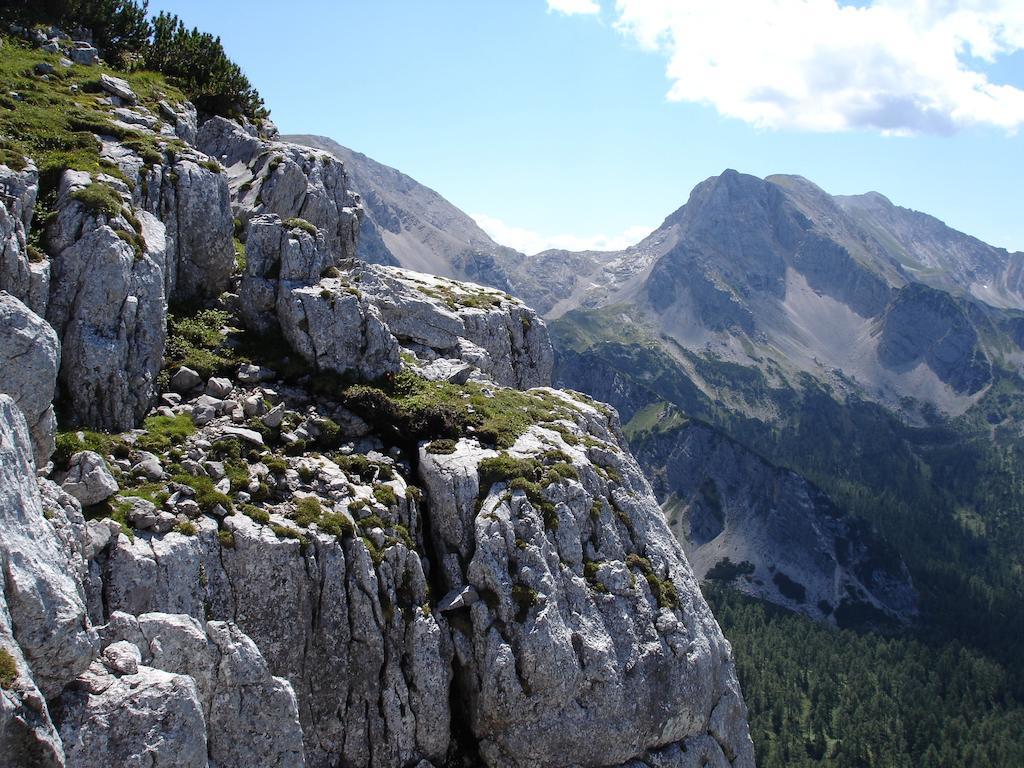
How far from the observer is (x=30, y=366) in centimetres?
2430

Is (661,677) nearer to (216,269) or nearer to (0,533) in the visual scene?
(0,533)

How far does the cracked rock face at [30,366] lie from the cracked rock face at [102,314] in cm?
496

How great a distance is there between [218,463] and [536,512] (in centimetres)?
1332

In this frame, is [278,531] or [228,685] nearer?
[228,685]

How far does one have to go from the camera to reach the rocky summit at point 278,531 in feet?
65.5

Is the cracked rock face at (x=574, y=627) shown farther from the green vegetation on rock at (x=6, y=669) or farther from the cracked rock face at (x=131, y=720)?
the green vegetation on rock at (x=6, y=669)

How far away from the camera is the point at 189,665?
73.0 feet

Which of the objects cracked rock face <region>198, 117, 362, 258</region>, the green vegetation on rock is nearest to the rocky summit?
the green vegetation on rock

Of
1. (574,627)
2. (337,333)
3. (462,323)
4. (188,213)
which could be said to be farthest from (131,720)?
(462,323)

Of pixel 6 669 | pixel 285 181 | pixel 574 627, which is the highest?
pixel 285 181

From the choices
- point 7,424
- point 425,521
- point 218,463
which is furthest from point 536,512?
point 7,424

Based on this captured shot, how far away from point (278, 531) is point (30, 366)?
9752 mm

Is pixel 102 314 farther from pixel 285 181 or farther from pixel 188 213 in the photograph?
pixel 285 181

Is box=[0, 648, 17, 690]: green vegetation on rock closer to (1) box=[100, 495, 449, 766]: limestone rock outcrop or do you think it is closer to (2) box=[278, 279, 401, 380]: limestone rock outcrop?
(1) box=[100, 495, 449, 766]: limestone rock outcrop
